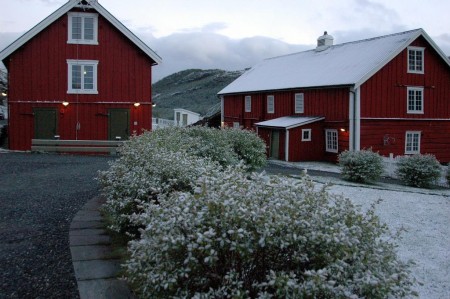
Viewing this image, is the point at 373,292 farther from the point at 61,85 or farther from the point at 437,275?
the point at 61,85

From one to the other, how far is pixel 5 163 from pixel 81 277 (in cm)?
1408

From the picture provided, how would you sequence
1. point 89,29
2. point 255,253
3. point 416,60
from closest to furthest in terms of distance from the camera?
point 255,253 → point 89,29 → point 416,60

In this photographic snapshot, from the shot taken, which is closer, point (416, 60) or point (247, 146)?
point (247, 146)

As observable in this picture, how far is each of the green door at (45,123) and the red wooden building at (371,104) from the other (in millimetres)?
10721

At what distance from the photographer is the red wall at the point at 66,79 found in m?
25.6

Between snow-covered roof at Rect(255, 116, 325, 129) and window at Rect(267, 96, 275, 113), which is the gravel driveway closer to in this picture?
snow-covered roof at Rect(255, 116, 325, 129)

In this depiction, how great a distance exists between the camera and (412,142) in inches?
1220

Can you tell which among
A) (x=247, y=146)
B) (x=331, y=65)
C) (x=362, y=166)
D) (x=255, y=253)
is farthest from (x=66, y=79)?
(x=255, y=253)

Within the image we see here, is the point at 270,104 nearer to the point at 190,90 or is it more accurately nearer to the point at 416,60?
the point at 416,60

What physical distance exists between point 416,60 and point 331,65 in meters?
5.72

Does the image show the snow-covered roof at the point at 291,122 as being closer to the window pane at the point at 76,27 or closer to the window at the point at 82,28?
the window at the point at 82,28

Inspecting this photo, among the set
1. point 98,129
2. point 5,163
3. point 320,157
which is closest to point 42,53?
point 98,129

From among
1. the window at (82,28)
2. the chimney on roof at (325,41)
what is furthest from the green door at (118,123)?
A: the chimney on roof at (325,41)

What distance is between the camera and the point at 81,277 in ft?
17.0
